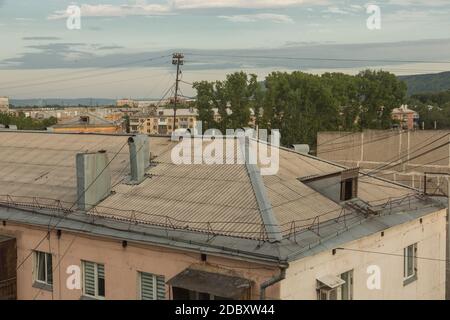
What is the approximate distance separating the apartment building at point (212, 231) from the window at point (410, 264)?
0.16ft

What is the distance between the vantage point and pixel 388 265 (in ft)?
52.3

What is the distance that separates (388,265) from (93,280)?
8.03 meters

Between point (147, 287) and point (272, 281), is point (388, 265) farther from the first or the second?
point (147, 287)

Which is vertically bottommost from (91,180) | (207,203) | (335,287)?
(335,287)

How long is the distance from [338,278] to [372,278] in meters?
2.08

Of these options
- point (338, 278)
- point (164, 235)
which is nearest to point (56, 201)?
point (164, 235)

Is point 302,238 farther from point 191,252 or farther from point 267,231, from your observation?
point 191,252

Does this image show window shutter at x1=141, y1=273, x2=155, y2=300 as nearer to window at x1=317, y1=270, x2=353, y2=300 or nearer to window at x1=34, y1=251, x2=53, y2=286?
window at x1=34, y1=251, x2=53, y2=286

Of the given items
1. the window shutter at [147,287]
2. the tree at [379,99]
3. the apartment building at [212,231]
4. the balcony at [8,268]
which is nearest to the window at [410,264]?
the apartment building at [212,231]

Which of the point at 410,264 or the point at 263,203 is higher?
the point at 263,203

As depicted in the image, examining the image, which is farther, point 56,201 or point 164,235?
point 56,201

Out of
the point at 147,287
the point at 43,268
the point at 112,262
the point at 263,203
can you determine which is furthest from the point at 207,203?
the point at 43,268

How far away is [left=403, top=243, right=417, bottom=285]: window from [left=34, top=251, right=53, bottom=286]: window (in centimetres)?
1018
